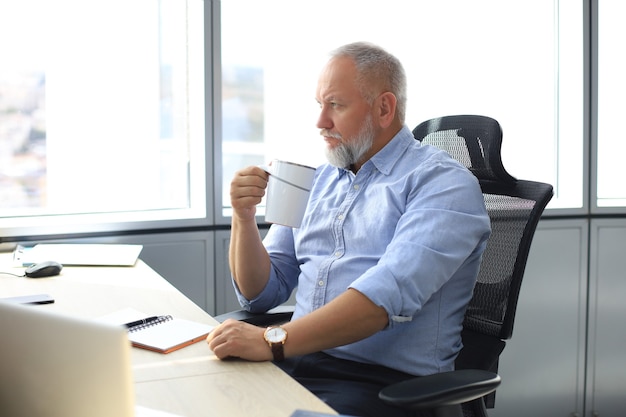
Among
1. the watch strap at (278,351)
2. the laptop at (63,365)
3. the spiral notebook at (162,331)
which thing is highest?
the laptop at (63,365)

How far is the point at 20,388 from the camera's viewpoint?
67cm

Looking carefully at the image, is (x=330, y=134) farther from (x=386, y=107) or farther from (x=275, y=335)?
(x=275, y=335)

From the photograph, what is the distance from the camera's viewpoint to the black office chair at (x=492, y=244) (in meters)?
1.44

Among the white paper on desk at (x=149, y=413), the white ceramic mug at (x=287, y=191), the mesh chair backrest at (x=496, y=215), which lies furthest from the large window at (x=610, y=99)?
the white paper on desk at (x=149, y=413)

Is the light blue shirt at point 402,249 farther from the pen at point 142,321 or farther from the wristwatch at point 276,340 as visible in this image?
the pen at point 142,321

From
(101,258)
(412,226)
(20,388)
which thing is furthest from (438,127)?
Result: (20,388)

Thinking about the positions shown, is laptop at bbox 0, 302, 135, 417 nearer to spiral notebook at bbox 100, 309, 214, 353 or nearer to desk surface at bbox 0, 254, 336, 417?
desk surface at bbox 0, 254, 336, 417

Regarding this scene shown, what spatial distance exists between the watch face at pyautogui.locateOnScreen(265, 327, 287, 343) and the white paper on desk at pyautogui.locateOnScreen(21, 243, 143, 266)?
0.81 m

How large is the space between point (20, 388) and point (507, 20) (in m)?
2.83

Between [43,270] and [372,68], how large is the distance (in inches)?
39.8

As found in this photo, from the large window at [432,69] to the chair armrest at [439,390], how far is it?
62.1 inches

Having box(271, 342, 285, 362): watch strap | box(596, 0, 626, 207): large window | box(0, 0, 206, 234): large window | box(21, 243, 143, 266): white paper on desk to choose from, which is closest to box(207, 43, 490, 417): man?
box(271, 342, 285, 362): watch strap

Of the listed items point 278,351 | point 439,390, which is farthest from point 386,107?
point 439,390

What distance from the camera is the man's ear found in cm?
164
